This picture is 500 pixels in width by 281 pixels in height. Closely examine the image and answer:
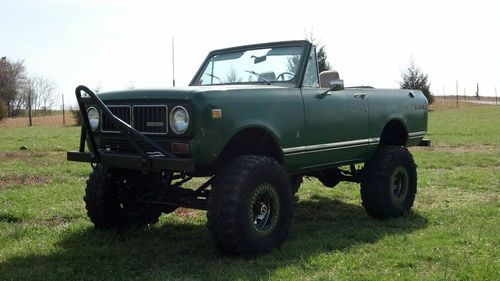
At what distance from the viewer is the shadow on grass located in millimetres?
4371

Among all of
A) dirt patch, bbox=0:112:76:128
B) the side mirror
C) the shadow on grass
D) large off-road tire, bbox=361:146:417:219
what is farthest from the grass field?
dirt patch, bbox=0:112:76:128

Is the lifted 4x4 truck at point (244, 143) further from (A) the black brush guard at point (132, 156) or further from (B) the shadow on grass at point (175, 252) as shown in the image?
(B) the shadow on grass at point (175, 252)

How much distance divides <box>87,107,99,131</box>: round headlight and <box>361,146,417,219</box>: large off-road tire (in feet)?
10.2

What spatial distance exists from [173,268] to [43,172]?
6.50 meters

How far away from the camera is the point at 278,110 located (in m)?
5.13

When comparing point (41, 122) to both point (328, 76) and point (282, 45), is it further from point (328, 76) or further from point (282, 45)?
point (282, 45)

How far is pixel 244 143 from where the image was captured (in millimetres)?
5238

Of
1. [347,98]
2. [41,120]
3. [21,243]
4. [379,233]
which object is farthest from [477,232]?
[41,120]

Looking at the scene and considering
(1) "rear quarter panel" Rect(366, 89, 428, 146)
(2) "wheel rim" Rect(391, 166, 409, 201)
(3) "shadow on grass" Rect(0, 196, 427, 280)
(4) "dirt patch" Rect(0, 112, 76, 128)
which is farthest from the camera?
(4) "dirt patch" Rect(0, 112, 76, 128)

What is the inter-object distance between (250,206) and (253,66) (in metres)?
2.10

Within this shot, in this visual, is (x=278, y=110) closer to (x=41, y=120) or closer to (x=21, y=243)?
(x=21, y=243)

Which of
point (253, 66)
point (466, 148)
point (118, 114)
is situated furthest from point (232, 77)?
point (466, 148)

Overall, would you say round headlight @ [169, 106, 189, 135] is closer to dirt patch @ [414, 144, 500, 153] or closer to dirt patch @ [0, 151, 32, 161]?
dirt patch @ [0, 151, 32, 161]

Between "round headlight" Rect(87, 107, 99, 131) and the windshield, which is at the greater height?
the windshield
